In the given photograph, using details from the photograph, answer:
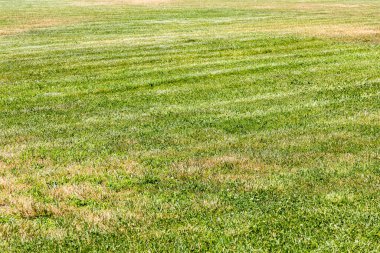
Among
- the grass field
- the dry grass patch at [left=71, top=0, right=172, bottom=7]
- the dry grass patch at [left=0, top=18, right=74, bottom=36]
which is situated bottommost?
the grass field

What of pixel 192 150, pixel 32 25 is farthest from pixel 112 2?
pixel 192 150

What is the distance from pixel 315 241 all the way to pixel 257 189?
6.58ft

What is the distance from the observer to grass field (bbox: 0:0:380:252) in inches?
311

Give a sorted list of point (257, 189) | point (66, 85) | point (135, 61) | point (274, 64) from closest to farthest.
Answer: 1. point (257, 189)
2. point (66, 85)
3. point (274, 64)
4. point (135, 61)

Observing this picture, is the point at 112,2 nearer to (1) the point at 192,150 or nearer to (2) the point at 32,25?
(2) the point at 32,25

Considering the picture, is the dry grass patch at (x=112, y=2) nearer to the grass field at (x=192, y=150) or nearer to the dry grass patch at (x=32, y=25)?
the dry grass patch at (x=32, y=25)

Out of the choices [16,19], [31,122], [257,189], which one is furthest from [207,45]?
[16,19]

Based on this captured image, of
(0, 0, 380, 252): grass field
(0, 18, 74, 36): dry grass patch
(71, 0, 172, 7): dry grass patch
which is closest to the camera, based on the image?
(0, 0, 380, 252): grass field

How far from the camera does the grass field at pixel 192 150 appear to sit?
7898 millimetres

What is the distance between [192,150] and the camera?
1172 centimetres

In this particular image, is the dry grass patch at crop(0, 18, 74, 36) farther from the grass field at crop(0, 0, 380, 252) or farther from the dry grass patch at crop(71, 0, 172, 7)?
the dry grass patch at crop(71, 0, 172, 7)

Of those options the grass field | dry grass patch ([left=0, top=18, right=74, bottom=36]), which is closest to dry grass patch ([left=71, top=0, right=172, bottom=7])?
dry grass patch ([left=0, top=18, right=74, bottom=36])

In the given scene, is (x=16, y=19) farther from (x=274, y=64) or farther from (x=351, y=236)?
(x=351, y=236)

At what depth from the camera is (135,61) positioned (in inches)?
969
